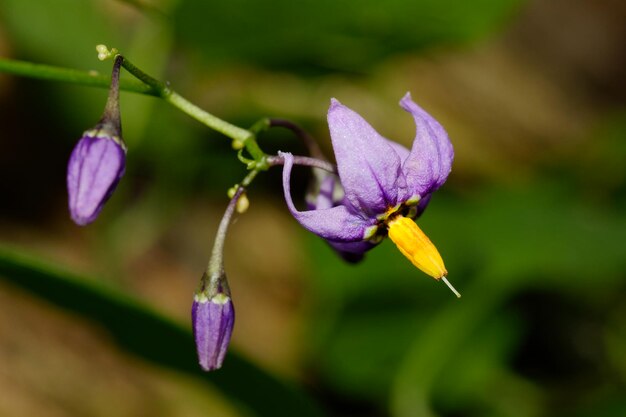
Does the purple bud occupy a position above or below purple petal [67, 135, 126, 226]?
below

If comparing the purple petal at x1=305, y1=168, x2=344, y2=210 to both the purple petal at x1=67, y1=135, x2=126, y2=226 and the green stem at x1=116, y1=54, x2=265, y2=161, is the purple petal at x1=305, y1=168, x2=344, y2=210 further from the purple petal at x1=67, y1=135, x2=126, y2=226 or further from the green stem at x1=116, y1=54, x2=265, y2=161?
the purple petal at x1=67, y1=135, x2=126, y2=226

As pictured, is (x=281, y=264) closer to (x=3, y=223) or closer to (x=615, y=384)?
(x=3, y=223)

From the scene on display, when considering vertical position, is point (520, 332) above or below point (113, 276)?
above

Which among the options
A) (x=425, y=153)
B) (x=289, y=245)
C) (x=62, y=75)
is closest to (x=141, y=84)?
(x=62, y=75)

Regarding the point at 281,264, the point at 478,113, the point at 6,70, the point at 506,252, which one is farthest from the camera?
the point at 478,113

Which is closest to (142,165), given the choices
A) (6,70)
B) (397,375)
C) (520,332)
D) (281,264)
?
(281,264)

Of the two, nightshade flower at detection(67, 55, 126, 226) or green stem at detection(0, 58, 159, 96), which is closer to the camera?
nightshade flower at detection(67, 55, 126, 226)

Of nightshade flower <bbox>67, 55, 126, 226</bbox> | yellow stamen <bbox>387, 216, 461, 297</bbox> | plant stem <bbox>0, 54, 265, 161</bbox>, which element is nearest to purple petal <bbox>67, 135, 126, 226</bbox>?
nightshade flower <bbox>67, 55, 126, 226</bbox>
